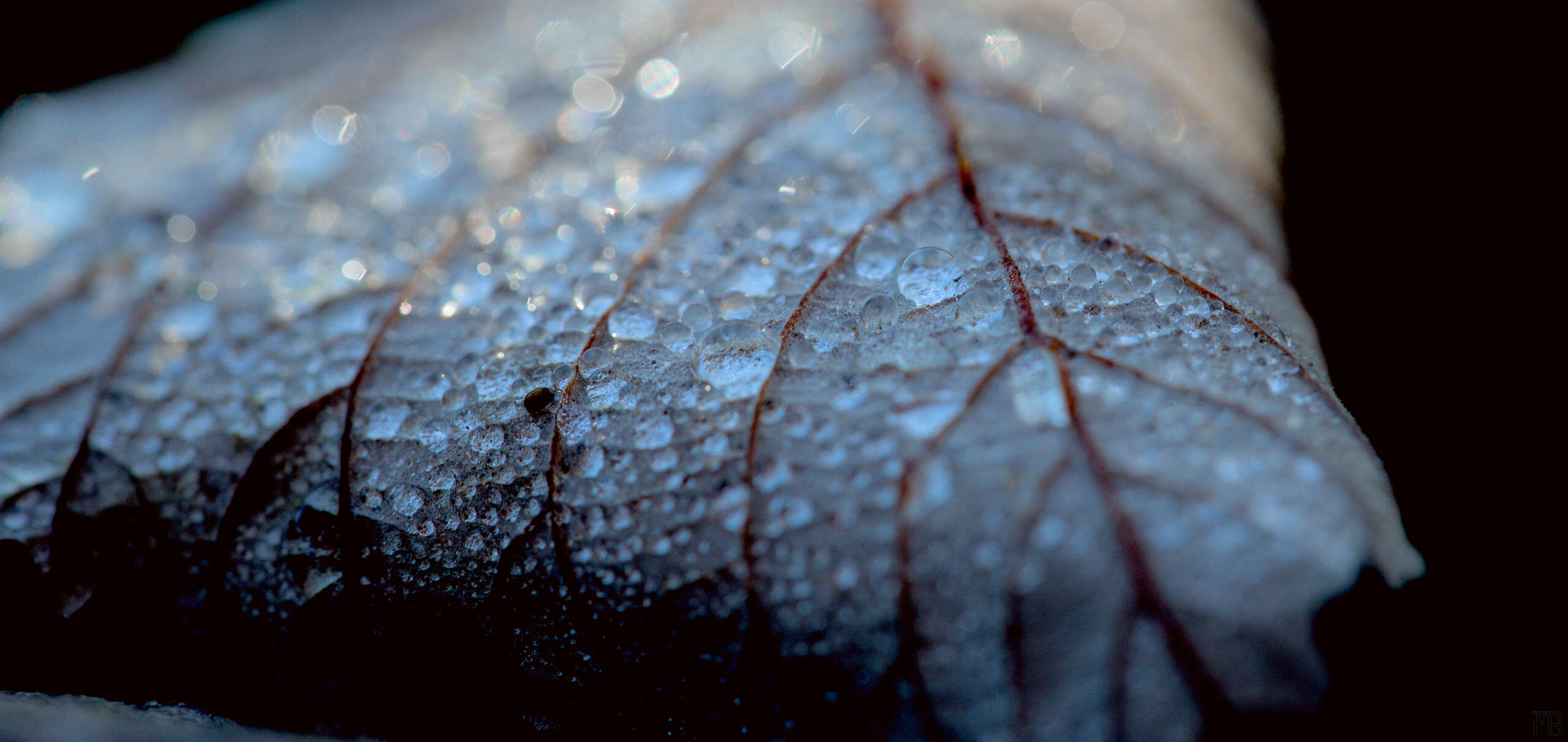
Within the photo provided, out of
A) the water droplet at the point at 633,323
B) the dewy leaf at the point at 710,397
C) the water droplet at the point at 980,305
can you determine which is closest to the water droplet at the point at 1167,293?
the dewy leaf at the point at 710,397

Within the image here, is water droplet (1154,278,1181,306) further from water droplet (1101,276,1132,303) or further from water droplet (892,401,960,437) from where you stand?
water droplet (892,401,960,437)

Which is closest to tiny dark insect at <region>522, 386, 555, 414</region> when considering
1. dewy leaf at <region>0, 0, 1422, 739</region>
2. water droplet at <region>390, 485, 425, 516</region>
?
dewy leaf at <region>0, 0, 1422, 739</region>

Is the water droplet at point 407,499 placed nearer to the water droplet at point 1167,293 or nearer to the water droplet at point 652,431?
the water droplet at point 652,431

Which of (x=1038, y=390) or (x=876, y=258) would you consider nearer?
(x=1038, y=390)

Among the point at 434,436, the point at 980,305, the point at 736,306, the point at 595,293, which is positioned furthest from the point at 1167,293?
the point at 434,436

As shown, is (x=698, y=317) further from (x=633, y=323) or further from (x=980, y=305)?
(x=980, y=305)

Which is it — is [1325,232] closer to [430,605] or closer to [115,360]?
[430,605]

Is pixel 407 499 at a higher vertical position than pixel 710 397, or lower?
lower
